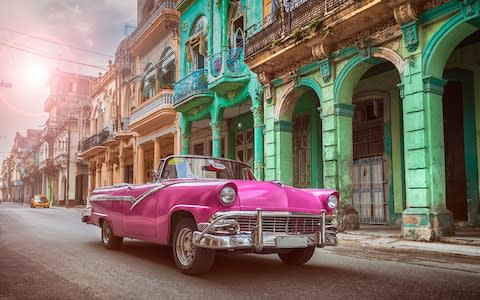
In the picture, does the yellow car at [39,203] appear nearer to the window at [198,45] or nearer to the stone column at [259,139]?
the window at [198,45]

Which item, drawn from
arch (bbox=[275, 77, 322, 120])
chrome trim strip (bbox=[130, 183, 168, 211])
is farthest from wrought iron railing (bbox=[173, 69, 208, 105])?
chrome trim strip (bbox=[130, 183, 168, 211])

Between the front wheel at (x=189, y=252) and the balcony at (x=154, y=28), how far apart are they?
1745 centimetres

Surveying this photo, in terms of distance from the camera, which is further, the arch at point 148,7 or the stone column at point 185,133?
the arch at point 148,7

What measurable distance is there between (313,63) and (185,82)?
7.30m

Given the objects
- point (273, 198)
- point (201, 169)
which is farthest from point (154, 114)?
point (273, 198)

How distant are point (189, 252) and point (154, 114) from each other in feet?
56.6

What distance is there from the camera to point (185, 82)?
1881 centimetres

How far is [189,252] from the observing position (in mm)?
5242

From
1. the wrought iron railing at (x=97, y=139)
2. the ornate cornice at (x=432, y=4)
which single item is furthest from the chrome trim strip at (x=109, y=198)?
the wrought iron railing at (x=97, y=139)

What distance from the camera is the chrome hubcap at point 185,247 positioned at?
5188mm

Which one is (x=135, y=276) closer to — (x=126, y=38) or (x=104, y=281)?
(x=104, y=281)

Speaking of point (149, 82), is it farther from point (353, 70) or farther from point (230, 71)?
point (353, 70)

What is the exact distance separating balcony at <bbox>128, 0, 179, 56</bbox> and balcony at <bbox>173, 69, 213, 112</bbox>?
151 inches

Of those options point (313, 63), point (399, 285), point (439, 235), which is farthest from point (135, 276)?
point (313, 63)
